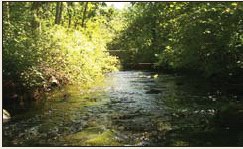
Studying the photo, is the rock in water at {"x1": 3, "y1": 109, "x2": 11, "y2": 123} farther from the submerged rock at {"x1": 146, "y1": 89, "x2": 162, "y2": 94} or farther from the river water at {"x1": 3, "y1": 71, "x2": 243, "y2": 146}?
the submerged rock at {"x1": 146, "y1": 89, "x2": 162, "y2": 94}

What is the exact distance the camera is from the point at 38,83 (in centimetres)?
1773

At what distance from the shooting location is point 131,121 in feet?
45.4

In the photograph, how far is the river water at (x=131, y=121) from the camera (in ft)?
36.9

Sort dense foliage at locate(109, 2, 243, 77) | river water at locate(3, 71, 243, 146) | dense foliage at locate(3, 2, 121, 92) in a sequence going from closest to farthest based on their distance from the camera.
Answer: river water at locate(3, 71, 243, 146), dense foliage at locate(3, 2, 121, 92), dense foliage at locate(109, 2, 243, 77)

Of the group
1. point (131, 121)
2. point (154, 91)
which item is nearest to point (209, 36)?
point (154, 91)

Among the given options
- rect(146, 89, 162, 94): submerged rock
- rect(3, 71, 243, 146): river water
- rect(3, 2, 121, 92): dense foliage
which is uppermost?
rect(3, 2, 121, 92): dense foliage

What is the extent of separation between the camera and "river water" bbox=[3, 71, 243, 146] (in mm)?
11258

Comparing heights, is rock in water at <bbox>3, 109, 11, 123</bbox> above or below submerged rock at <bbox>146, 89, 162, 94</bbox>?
below

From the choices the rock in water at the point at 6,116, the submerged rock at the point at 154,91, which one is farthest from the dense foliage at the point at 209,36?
the rock in water at the point at 6,116

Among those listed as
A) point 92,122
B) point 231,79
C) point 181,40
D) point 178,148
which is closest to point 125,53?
point 181,40

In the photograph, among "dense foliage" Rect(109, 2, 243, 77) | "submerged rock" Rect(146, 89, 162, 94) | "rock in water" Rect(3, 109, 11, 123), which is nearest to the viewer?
"rock in water" Rect(3, 109, 11, 123)

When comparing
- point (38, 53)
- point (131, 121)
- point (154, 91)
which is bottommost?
point (131, 121)

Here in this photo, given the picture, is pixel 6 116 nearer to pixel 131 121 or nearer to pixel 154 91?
pixel 131 121

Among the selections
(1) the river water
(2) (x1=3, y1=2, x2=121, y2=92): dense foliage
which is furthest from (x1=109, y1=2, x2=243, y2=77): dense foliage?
(2) (x1=3, y1=2, x2=121, y2=92): dense foliage
